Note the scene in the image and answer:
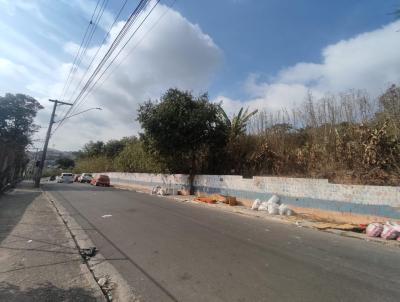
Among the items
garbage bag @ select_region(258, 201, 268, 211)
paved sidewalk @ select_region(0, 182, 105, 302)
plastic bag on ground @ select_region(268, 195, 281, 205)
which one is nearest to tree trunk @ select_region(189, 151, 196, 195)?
garbage bag @ select_region(258, 201, 268, 211)

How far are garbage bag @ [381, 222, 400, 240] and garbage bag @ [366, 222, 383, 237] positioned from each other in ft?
0.60

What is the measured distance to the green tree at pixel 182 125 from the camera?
24109mm

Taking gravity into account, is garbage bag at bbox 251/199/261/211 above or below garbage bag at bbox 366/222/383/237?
above

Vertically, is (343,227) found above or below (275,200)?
below

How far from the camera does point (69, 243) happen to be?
855 centimetres

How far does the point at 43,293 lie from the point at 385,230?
9835mm

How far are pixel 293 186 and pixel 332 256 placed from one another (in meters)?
8.43

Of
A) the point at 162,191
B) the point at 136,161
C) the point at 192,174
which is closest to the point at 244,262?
the point at 192,174

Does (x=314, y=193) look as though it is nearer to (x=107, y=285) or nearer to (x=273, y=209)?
(x=273, y=209)

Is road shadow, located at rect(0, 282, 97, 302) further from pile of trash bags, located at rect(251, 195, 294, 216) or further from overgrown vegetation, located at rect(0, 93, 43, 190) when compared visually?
overgrown vegetation, located at rect(0, 93, 43, 190)

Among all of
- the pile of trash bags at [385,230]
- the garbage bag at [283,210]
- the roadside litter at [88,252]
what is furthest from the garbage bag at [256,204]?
the roadside litter at [88,252]

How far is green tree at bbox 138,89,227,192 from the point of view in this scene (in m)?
24.1

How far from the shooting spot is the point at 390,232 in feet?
34.0

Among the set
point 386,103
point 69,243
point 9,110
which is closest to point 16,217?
point 69,243
